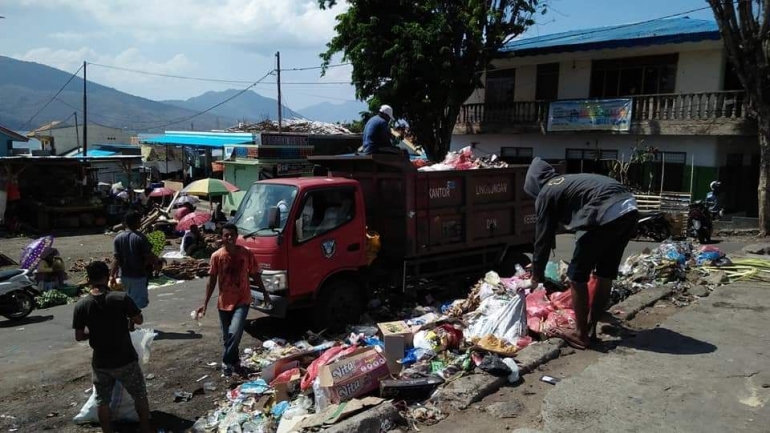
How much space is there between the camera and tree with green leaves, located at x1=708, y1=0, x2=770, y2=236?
14.9m

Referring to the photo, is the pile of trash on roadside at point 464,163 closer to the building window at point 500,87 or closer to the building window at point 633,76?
the building window at point 633,76

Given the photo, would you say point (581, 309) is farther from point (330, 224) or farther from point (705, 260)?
point (705, 260)

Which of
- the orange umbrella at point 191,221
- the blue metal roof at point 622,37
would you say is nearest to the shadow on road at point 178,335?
the orange umbrella at point 191,221

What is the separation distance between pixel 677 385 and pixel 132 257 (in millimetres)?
5890

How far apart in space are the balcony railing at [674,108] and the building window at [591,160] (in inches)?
65.4

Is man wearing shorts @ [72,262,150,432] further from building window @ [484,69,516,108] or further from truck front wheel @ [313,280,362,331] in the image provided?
building window @ [484,69,516,108]

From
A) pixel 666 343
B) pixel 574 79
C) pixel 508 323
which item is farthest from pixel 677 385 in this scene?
pixel 574 79

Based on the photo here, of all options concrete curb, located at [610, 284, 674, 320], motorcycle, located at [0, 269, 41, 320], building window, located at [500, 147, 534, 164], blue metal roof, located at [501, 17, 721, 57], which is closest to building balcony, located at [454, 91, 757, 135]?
building window, located at [500, 147, 534, 164]

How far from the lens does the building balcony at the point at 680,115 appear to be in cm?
1728

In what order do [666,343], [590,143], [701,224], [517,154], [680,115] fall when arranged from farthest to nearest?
[517,154] < [590,143] < [680,115] < [701,224] < [666,343]

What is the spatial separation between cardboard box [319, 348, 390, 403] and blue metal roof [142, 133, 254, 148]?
21443 millimetres

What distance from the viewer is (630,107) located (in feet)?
64.1

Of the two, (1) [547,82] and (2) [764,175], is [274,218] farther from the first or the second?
(1) [547,82]

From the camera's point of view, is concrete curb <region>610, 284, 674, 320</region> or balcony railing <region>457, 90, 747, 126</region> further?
balcony railing <region>457, 90, 747, 126</region>
